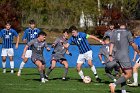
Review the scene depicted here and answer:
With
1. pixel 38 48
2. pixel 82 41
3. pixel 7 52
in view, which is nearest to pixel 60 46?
pixel 82 41

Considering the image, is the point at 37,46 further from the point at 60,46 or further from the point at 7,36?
the point at 7,36

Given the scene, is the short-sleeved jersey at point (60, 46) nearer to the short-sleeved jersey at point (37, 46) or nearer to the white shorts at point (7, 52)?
the short-sleeved jersey at point (37, 46)

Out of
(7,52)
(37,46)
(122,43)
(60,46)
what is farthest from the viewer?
(7,52)

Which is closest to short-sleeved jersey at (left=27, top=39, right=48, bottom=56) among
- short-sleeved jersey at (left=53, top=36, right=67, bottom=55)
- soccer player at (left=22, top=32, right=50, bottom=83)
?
soccer player at (left=22, top=32, right=50, bottom=83)

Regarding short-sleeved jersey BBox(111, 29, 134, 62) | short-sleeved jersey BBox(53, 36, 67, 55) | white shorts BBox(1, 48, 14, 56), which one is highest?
short-sleeved jersey BBox(111, 29, 134, 62)

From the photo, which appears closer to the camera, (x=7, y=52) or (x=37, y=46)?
(x=37, y=46)

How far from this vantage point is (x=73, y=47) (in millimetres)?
25594

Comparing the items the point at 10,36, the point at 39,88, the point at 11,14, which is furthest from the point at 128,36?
the point at 11,14

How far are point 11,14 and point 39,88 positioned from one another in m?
28.7

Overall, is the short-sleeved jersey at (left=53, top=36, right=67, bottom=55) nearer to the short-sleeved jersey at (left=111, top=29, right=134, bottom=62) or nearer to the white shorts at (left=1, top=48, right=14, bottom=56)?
the white shorts at (left=1, top=48, right=14, bottom=56)

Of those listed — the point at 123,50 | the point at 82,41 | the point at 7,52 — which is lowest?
the point at 7,52

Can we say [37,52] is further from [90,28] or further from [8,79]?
[90,28]

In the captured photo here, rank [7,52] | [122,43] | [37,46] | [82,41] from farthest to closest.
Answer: [7,52], [82,41], [37,46], [122,43]

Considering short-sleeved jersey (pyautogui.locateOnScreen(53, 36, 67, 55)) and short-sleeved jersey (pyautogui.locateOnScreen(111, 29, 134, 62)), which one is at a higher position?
short-sleeved jersey (pyautogui.locateOnScreen(111, 29, 134, 62))
